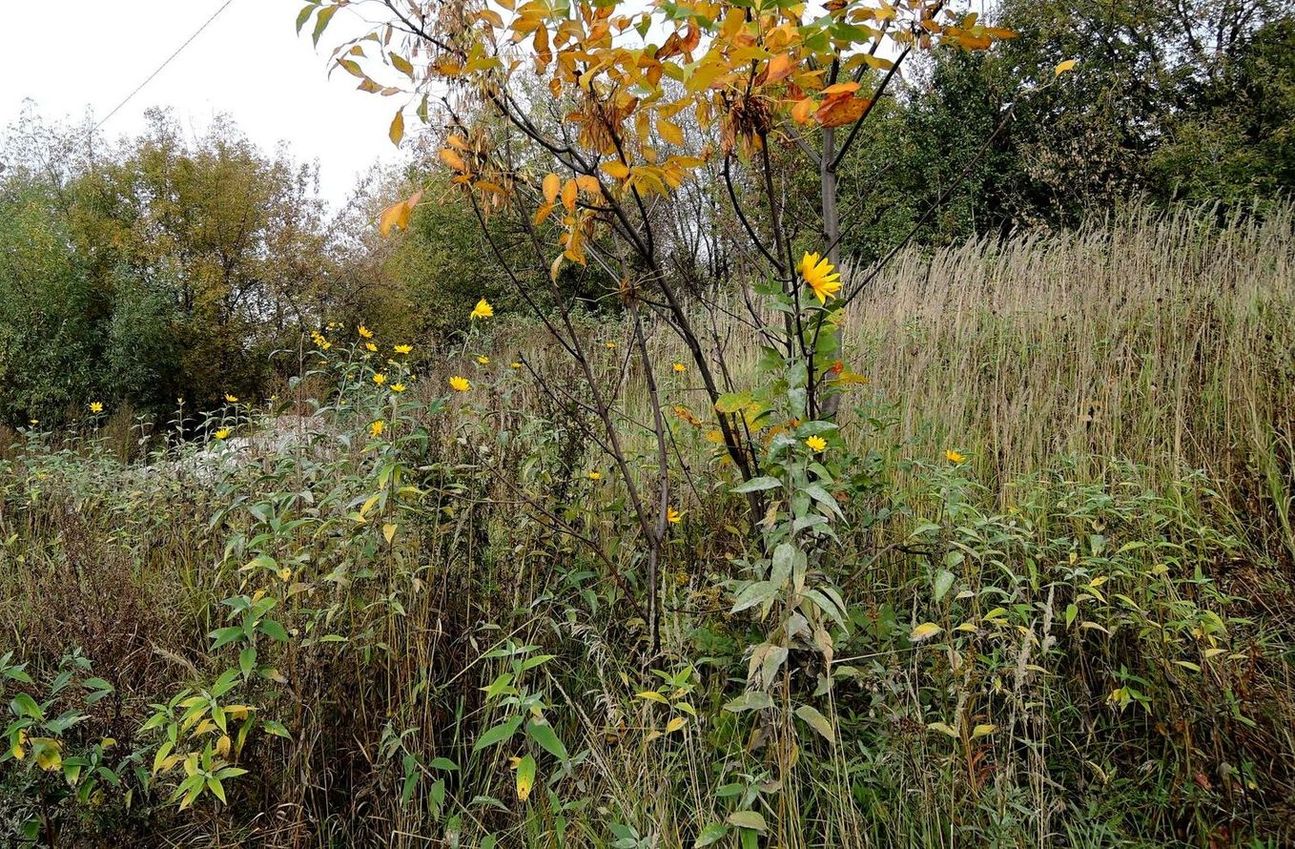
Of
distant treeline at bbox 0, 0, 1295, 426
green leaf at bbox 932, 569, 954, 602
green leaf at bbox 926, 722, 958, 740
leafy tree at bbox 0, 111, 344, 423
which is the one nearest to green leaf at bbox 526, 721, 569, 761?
green leaf at bbox 926, 722, 958, 740

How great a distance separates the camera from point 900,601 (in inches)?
68.1

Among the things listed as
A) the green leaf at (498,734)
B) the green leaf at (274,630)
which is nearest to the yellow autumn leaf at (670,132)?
the green leaf at (498,734)

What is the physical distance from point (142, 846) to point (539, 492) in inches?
43.7

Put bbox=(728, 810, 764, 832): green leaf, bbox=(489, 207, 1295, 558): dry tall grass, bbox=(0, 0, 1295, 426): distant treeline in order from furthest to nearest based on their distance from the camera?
1. bbox=(0, 0, 1295, 426): distant treeline
2. bbox=(489, 207, 1295, 558): dry tall grass
3. bbox=(728, 810, 764, 832): green leaf

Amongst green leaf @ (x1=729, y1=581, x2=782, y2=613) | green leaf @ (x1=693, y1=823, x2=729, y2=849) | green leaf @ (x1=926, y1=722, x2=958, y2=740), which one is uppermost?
green leaf @ (x1=729, y1=581, x2=782, y2=613)

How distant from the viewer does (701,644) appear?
150 centimetres

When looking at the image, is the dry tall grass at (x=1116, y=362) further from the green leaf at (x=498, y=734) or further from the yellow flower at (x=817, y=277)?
the green leaf at (x=498, y=734)

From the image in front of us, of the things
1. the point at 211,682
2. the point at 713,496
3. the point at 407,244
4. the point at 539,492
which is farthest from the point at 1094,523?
the point at 407,244

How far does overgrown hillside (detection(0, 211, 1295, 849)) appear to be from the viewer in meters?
1.25

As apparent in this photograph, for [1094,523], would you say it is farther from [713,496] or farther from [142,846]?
[142,846]

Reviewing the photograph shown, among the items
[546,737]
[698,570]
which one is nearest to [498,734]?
[546,737]

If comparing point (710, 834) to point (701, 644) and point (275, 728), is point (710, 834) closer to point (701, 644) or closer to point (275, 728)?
point (701, 644)

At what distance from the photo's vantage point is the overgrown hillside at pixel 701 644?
1255 millimetres

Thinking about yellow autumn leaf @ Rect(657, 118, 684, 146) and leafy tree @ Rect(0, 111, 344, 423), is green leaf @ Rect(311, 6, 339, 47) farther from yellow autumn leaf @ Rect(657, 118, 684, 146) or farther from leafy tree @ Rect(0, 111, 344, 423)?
leafy tree @ Rect(0, 111, 344, 423)
